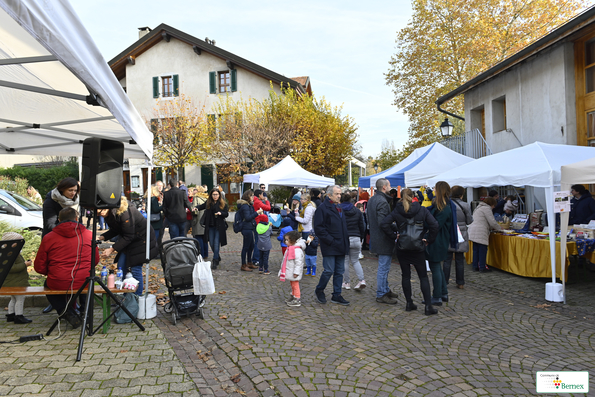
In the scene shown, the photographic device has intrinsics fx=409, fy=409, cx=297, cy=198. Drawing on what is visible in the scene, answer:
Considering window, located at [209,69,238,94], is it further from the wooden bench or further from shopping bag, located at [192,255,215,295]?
the wooden bench

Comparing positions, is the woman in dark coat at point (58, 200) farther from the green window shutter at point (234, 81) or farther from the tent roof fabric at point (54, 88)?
the green window shutter at point (234, 81)

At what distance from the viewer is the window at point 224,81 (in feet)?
90.1

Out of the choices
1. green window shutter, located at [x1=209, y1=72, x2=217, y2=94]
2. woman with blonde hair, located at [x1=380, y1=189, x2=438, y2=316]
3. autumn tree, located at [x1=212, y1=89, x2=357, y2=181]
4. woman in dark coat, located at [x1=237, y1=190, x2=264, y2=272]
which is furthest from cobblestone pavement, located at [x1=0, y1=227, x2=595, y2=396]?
green window shutter, located at [x1=209, y1=72, x2=217, y2=94]

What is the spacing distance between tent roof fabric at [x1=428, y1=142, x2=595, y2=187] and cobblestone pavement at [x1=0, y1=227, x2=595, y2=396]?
2139 mm

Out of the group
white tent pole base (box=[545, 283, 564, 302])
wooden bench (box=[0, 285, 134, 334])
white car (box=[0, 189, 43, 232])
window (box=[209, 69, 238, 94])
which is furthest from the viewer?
window (box=[209, 69, 238, 94])

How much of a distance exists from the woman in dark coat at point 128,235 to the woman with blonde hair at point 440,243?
4.28 m

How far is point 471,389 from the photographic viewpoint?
142 inches

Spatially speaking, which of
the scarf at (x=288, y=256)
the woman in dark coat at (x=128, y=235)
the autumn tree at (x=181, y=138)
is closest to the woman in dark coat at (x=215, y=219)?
the woman in dark coat at (x=128, y=235)

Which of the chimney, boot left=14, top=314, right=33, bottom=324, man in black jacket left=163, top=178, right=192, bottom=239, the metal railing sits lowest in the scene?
boot left=14, top=314, right=33, bottom=324

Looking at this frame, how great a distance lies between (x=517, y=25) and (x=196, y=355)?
23.2m

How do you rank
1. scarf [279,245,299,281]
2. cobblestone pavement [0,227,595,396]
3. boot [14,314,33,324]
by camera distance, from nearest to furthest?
cobblestone pavement [0,227,595,396] → boot [14,314,33,324] → scarf [279,245,299,281]

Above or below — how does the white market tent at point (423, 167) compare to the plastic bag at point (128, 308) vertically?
above

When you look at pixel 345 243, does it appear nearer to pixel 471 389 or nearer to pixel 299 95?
pixel 471 389

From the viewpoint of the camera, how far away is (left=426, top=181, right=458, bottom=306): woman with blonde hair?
630 centimetres
